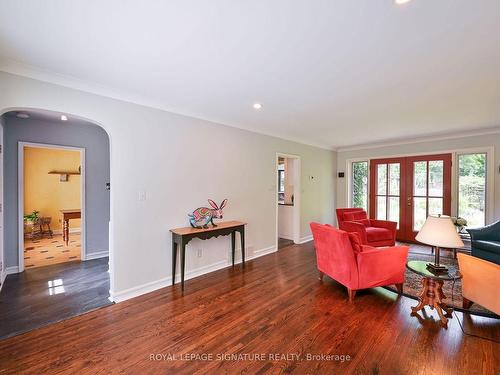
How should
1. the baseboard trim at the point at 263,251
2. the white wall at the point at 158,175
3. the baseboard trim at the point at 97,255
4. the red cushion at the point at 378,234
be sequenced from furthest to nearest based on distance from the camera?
the baseboard trim at the point at 263,251
the red cushion at the point at 378,234
the baseboard trim at the point at 97,255
the white wall at the point at 158,175

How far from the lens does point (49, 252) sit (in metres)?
4.47

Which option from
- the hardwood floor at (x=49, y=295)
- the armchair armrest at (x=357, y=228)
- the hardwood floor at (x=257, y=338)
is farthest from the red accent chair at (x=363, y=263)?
the hardwood floor at (x=49, y=295)

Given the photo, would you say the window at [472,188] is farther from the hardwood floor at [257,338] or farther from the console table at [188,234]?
the console table at [188,234]

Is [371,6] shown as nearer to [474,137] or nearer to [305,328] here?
[305,328]

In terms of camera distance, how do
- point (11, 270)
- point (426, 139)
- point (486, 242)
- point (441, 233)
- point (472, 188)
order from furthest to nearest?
point (426, 139)
point (472, 188)
point (11, 270)
point (486, 242)
point (441, 233)

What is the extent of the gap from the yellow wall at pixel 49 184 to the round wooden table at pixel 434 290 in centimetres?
790

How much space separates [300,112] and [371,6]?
80.6 inches

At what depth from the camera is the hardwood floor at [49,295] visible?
230cm

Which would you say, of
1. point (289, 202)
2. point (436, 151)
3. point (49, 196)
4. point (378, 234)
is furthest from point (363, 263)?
point (49, 196)

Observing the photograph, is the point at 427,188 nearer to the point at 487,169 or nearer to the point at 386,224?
the point at 487,169

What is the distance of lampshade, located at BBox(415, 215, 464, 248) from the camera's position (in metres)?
2.13

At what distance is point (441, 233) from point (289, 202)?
12.4 feet

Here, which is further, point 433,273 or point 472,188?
point 472,188

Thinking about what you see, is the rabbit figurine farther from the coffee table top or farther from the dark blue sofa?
the dark blue sofa
